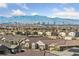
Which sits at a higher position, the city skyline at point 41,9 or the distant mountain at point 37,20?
the city skyline at point 41,9

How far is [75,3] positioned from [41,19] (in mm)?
300

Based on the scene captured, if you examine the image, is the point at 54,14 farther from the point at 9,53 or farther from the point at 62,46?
the point at 9,53

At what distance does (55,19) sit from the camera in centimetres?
192

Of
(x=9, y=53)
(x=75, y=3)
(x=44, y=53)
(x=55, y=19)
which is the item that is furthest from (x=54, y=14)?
(x=9, y=53)

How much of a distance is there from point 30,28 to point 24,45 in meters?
0.15

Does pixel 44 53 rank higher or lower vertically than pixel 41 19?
lower

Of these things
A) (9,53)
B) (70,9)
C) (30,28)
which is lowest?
(9,53)

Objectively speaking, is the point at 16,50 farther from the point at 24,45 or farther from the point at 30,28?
the point at 30,28

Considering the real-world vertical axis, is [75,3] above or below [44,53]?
above

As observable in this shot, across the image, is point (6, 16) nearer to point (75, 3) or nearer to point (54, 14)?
point (54, 14)

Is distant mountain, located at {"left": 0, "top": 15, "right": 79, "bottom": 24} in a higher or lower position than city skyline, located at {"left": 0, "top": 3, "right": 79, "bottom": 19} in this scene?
lower

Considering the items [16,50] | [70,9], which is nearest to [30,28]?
[16,50]

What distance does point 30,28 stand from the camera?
193 centimetres

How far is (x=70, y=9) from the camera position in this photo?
6.25 feet
